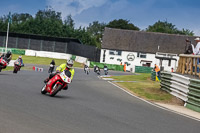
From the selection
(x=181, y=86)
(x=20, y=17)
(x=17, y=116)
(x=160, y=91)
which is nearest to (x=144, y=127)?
(x=17, y=116)

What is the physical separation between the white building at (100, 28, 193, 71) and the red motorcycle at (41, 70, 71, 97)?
184 feet

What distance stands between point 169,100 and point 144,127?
826cm

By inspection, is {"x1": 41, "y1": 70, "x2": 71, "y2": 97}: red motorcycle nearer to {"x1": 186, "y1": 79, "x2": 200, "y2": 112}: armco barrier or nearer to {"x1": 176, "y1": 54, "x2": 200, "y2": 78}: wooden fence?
{"x1": 186, "y1": 79, "x2": 200, "y2": 112}: armco barrier

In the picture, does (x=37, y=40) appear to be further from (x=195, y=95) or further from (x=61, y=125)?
(x=61, y=125)

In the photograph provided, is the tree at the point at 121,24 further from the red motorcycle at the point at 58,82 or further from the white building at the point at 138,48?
the red motorcycle at the point at 58,82

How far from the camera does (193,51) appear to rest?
1672 cm

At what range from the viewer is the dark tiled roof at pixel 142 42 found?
69312mm

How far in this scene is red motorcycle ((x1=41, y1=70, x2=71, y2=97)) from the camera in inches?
485

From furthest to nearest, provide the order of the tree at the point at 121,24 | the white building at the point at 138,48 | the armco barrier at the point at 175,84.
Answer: the tree at the point at 121,24, the white building at the point at 138,48, the armco barrier at the point at 175,84

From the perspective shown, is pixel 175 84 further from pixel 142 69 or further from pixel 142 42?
pixel 142 42

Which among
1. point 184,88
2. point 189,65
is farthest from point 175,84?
point 184,88

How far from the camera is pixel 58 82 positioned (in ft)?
40.8

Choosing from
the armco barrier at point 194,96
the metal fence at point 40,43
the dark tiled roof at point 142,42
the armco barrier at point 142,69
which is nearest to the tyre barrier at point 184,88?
the armco barrier at point 194,96

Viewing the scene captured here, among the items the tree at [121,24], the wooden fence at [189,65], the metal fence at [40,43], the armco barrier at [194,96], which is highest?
the tree at [121,24]
